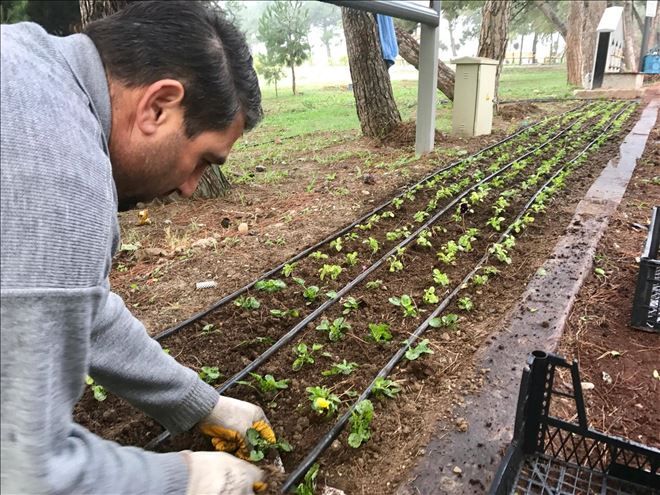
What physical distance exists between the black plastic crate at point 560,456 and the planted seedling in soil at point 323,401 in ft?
2.40

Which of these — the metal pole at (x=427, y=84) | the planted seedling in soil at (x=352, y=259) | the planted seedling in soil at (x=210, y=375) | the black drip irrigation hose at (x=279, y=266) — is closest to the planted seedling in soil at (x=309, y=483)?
the planted seedling in soil at (x=210, y=375)

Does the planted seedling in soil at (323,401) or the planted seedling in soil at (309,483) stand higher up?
the planted seedling in soil at (323,401)

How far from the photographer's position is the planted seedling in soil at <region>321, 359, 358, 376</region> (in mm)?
2434

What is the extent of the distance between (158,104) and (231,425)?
118 cm

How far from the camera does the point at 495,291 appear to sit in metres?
3.25

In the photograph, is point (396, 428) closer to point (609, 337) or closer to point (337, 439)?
point (337, 439)

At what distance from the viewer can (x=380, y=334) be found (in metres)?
2.72

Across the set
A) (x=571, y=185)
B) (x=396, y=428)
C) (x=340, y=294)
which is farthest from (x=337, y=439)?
(x=571, y=185)

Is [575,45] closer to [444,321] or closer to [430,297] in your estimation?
[430,297]

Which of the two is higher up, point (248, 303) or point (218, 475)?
point (218, 475)

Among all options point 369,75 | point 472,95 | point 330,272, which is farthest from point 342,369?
point 472,95

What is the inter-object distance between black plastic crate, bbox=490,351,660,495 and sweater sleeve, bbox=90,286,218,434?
1029mm

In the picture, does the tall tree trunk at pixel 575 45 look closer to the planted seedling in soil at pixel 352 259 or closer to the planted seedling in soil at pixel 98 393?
the planted seedling in soil at pixel 352 259

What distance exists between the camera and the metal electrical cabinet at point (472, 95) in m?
8.45
